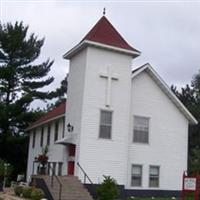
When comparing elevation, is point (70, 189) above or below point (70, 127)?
below

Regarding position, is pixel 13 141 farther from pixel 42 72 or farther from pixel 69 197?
pixel 69 197

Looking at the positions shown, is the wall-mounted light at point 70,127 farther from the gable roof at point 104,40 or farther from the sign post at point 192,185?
the sign post at point 192,185

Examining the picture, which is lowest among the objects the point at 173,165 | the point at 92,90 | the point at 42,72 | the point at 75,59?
the point at 173,165

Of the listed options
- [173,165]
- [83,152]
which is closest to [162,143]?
[173,165]

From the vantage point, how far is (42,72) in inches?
2061

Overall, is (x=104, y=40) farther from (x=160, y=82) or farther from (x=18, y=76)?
(x=18, y=76)

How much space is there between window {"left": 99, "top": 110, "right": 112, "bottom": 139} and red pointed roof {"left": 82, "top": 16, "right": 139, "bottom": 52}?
4.29 meters

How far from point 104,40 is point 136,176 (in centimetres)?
888

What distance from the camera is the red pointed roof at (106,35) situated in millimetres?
29875

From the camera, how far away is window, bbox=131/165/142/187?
31.1m

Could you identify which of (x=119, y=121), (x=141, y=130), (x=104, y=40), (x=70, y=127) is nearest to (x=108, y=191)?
(x=119, y=121)

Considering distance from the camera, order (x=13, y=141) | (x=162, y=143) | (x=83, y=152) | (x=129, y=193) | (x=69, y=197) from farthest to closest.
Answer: (x=13, y=141) → (x=162, y=143) → (x=129, y=193) → (x=83, y=152) → (x=69, y=197)

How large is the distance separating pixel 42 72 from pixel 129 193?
81.5ft

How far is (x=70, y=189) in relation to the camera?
26.5 m
